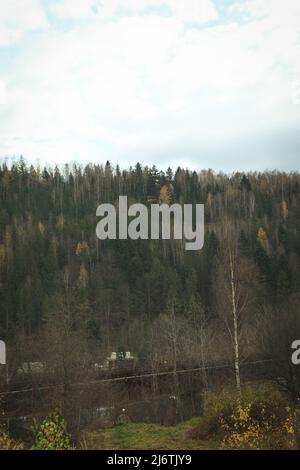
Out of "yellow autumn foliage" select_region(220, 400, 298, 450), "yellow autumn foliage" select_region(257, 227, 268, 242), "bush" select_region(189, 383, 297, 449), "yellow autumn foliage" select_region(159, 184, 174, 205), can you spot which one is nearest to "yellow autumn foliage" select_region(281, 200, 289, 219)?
"yellow autumn foliage" select_region(257, 227, 268, 242)

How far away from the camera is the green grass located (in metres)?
12.8

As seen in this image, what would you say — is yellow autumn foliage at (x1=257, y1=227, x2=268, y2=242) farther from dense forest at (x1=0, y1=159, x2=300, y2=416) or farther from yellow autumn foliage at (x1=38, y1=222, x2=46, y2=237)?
yellow autumn foliage at (x1=38, y1=222, x2=46, y2=237)

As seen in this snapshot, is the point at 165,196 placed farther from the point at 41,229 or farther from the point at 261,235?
the point at 41,229

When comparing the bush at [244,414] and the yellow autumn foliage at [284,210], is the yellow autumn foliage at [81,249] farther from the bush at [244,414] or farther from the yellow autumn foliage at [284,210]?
the bush at [244,414]

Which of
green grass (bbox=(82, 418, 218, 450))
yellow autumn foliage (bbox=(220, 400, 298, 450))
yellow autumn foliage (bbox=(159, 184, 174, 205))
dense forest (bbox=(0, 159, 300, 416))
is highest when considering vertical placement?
yellow autumn foliage (bbox=(159, 184, 174, 205))

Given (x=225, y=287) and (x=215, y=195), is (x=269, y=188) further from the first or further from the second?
(x=225, y=287)

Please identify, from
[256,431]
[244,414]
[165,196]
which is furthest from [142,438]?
[165,196]

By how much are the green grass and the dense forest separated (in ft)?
8.71

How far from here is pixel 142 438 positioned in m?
14.1

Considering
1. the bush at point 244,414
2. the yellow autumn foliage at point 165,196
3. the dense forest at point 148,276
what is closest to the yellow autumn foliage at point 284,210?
the dense forest at point 148,276

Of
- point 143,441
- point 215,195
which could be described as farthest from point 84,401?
point 215,195

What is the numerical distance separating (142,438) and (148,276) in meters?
50.5
